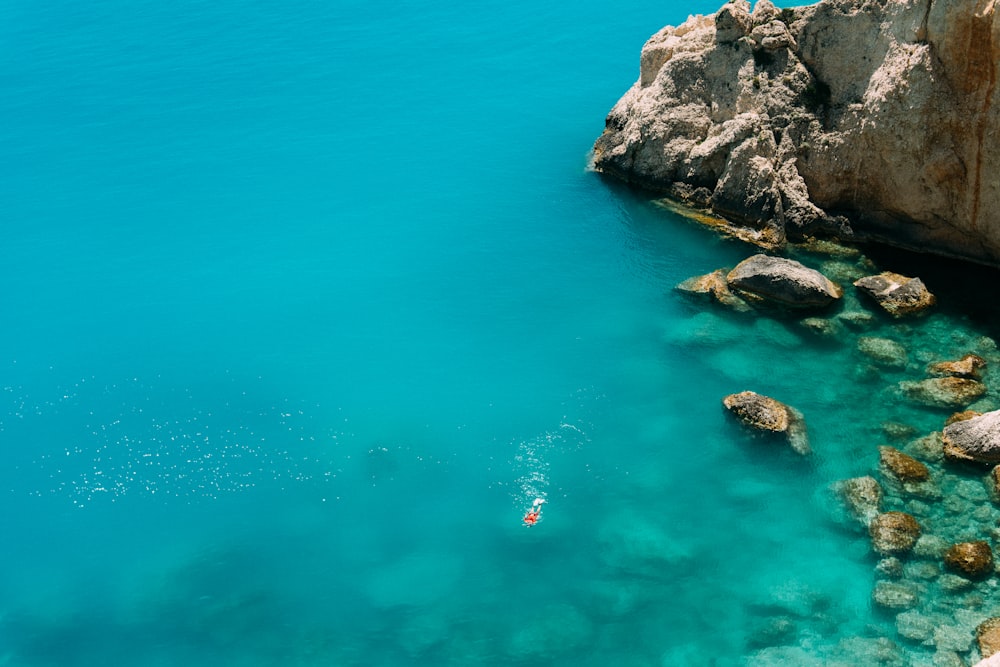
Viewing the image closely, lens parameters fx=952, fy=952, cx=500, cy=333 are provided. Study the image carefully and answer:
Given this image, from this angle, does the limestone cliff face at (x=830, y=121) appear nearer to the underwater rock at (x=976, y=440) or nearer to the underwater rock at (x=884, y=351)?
the underwater rock at (x=884, y=351)

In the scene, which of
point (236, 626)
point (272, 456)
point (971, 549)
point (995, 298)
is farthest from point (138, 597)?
point (995, 298)

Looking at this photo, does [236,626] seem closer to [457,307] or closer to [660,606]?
[660,606]

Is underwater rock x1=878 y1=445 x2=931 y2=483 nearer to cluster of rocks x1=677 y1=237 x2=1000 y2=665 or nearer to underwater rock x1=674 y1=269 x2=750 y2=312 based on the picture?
cluster of rocks x1=677 y1=237 x2=1000 y2=665

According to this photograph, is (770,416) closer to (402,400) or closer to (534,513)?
(534,513)

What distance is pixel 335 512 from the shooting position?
1097 inches

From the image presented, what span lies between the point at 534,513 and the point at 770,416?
797cm

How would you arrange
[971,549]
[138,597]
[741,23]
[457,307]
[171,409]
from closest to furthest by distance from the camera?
[971,549], [138,597], [171,409], [457,307], [741,23]

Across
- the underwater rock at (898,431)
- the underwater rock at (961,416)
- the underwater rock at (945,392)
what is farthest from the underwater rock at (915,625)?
the underwater rock at (945,392)

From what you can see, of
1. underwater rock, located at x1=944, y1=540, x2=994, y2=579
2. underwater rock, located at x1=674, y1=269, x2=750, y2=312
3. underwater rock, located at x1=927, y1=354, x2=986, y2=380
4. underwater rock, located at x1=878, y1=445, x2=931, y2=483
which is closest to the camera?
underwater rock, located at x1=944, y1=540, x2=994, y2=579

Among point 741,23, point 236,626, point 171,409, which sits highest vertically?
point 741,23

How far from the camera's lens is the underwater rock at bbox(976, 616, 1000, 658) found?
72.2ft

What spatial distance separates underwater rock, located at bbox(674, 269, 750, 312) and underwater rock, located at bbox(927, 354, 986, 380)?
21.5 ft

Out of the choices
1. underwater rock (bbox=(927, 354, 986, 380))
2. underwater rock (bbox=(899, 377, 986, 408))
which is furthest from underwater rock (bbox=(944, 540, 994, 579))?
underwater rock (bbox=(927, 354, 986, 380))

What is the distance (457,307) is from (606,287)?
18.7 feet
